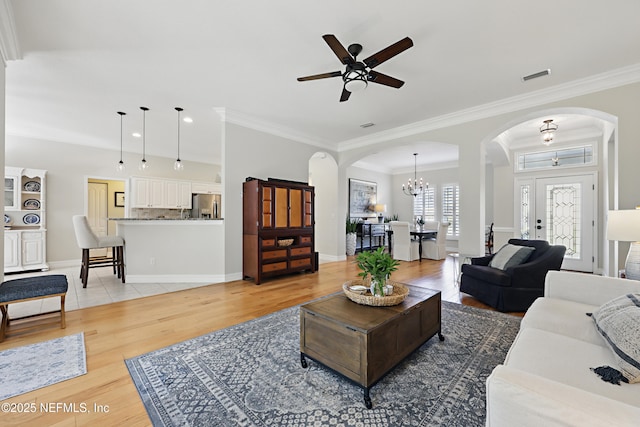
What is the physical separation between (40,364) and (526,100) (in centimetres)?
612

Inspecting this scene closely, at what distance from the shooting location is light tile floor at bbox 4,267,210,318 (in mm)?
3293

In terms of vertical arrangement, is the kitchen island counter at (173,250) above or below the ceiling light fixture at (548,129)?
below

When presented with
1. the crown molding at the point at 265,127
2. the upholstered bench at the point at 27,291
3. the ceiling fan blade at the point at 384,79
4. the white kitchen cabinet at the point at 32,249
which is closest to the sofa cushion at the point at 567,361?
the ceiling fan blade at the point at 384,79

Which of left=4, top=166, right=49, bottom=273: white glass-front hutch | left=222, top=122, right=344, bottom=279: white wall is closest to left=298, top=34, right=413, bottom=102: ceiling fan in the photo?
left=222, top=122, right=344, bottom=279: white wall

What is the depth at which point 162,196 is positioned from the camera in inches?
283

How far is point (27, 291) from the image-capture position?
246cm

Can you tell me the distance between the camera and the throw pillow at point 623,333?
1165 millimetres

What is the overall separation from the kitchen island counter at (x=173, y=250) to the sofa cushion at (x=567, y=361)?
4.17 meters

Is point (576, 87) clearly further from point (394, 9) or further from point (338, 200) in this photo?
point (338, 200)

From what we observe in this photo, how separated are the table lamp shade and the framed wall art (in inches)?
241

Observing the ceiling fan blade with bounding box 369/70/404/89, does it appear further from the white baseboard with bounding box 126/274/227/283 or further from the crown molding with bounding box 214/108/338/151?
the white baseboard with bounding box 126/274/227/283

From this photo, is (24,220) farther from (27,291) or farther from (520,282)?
(520,282)

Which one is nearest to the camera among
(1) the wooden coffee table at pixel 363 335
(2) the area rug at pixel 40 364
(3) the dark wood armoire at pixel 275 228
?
(1) the wooden coffee table at pixel 363 335

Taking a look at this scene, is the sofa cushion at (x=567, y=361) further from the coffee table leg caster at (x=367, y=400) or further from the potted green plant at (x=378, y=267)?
the potted green plant at (x=378, y=267)
